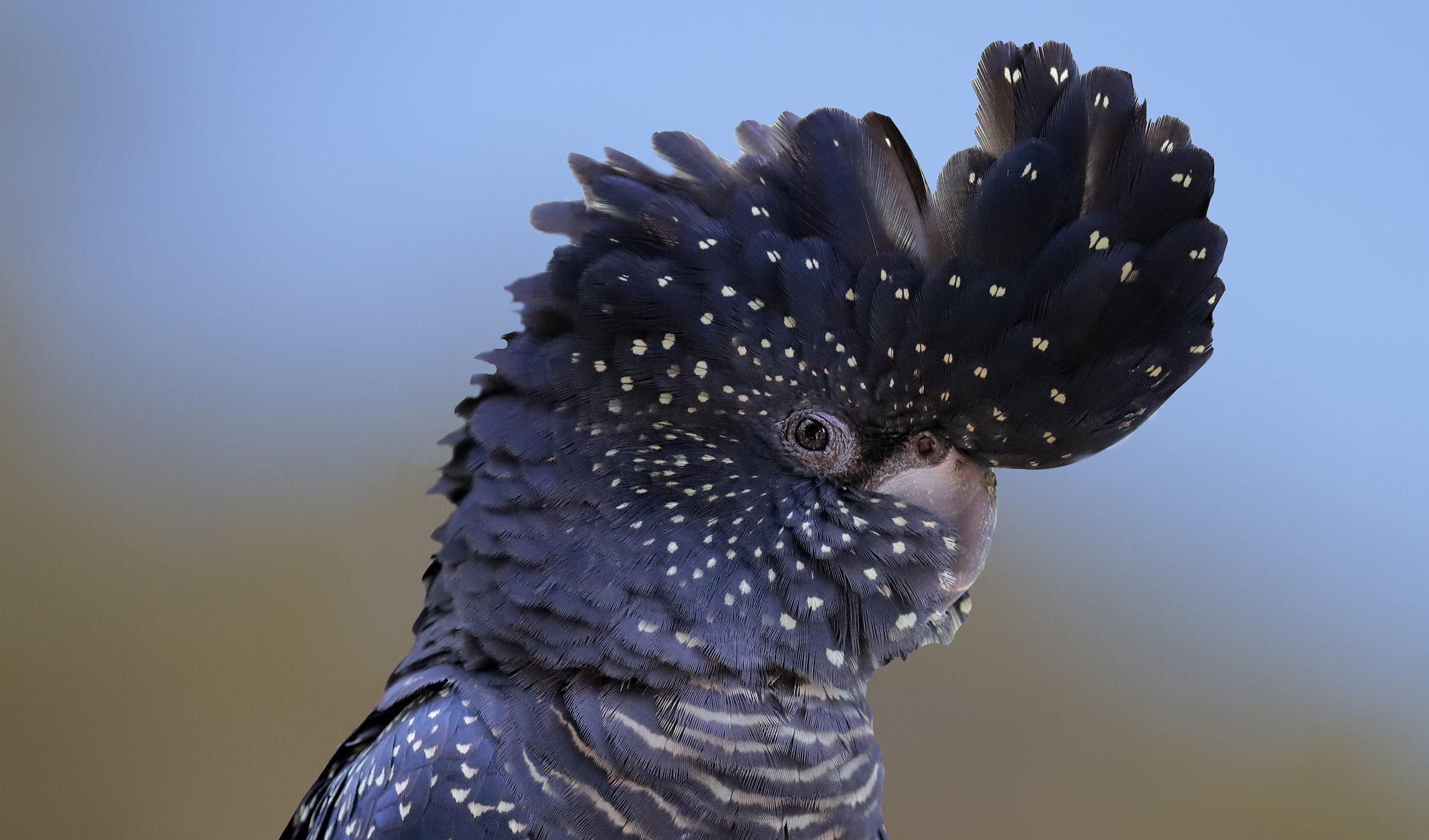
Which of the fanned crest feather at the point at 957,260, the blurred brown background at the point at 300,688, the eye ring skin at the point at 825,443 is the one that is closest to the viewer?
the fanned crest feather at the point at 957,260

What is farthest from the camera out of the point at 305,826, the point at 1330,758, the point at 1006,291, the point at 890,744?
the point at 890,744

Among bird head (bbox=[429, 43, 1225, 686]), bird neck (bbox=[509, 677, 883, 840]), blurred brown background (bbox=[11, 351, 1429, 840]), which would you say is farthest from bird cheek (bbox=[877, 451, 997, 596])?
blurred brown background (bbox=[11, 351, 1429, 840])

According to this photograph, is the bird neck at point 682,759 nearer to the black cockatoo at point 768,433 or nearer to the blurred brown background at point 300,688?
the black cockatoo at point 768,433

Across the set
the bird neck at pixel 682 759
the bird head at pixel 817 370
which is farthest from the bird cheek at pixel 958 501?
the bird neck at pixel 682 759

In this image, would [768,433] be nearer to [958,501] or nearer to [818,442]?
[818,442]

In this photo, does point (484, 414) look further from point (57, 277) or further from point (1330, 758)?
point (1330, 758)

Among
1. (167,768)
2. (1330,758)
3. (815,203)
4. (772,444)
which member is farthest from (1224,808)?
(167,768)

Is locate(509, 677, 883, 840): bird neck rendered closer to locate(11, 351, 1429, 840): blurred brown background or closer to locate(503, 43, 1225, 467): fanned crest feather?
locate(503, 43, 1225, 467): fanned crest feather
